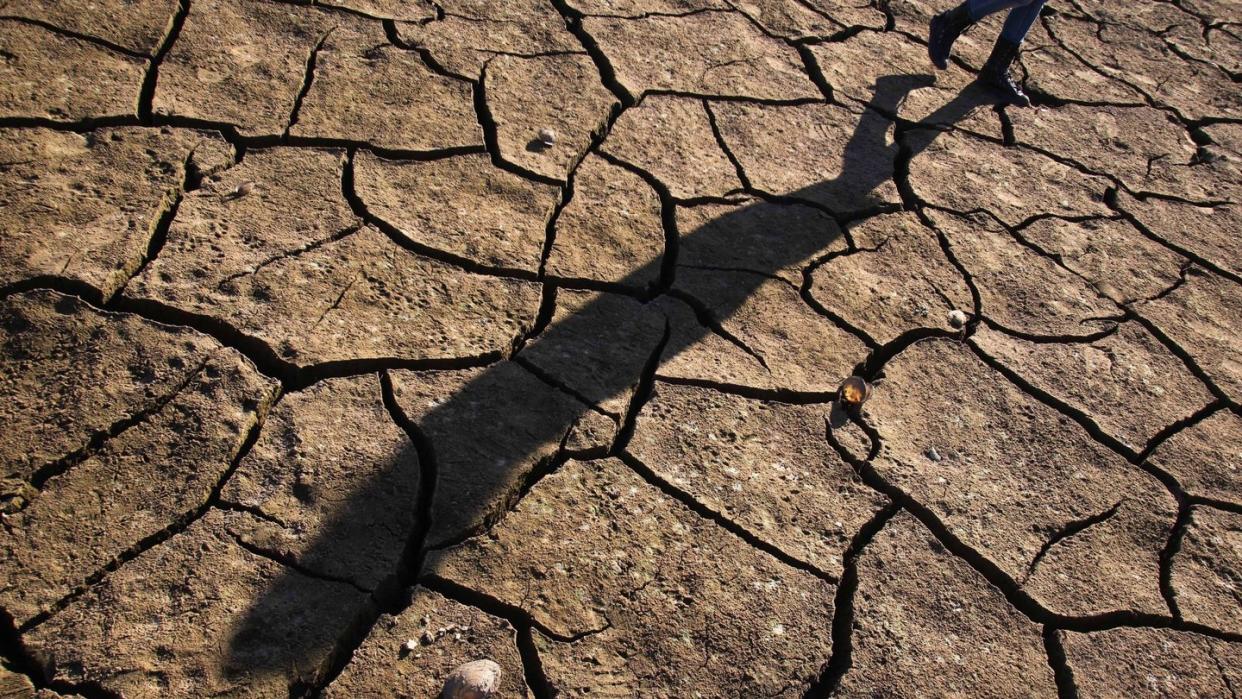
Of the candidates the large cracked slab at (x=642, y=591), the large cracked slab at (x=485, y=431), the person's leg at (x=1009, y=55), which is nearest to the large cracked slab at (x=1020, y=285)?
the person's leg at (x=1009, y=55)

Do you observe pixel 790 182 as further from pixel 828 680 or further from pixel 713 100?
pixel 828 680

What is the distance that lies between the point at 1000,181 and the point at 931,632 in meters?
1.90

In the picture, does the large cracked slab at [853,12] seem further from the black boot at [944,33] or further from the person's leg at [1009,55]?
the person's leg at [1009,55]

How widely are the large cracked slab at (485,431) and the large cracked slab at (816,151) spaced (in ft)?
3.90

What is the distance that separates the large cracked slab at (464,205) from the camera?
2.43 m

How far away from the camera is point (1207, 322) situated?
2.89 metres

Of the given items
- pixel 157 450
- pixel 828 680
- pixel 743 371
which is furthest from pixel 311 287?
pixel 828 680

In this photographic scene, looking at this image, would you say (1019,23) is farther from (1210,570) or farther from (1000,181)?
(1210,570)

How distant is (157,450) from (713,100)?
216 centimetres

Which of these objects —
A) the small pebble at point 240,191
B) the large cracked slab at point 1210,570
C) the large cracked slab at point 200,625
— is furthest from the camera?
the small pebble at point 240,191

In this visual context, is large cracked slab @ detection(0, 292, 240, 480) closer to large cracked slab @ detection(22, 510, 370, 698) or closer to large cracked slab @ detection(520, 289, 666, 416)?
large cracked slab @ detection(22, 510, 370, 698)

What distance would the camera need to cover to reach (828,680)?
179cm

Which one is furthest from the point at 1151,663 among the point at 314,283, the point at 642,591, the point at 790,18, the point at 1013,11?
the point at 790,18

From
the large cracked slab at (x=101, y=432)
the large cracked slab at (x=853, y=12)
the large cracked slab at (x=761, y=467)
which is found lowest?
the large cracked slab at (x=101, y=432)
